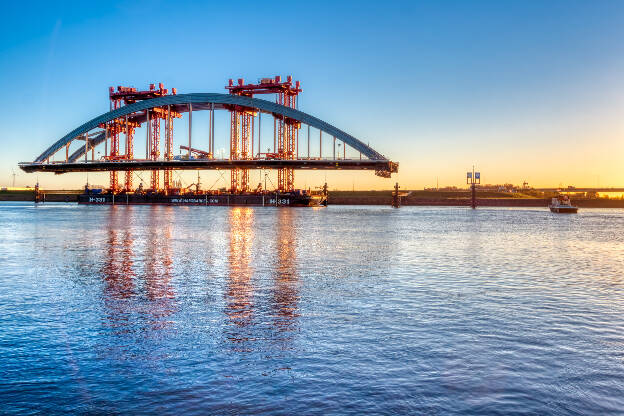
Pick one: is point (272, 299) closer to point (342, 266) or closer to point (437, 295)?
point (437, 295)

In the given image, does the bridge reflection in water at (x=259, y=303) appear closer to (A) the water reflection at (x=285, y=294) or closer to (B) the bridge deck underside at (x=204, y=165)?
(A) the water reflection at (x=285, y=294)

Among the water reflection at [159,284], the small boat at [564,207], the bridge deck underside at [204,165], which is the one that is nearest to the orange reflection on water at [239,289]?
the water reflection at [159,284]

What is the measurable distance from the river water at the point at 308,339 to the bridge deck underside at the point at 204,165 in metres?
112

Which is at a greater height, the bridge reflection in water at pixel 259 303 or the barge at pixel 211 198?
the barge at pixel 211 198

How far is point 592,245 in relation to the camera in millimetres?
38781

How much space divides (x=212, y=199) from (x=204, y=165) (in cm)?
1504

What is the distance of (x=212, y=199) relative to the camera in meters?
162

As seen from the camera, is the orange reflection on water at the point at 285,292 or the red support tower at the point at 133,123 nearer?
the orange reflection on water at the point at 285,292

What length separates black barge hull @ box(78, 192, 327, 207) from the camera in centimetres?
14998

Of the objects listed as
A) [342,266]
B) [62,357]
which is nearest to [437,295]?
[342,266]

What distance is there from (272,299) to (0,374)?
821 centimetres

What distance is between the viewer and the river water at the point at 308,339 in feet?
26.9

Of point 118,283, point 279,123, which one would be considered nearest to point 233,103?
point 279,123

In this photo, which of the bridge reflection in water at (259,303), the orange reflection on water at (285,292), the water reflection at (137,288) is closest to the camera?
the bridge reflection in water at (259,303)
